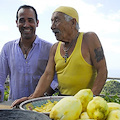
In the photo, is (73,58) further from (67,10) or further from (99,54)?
(67,10)

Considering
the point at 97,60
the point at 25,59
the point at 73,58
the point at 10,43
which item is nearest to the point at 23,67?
the point at 25,59

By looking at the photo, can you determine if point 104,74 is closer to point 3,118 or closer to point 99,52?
point 99,52

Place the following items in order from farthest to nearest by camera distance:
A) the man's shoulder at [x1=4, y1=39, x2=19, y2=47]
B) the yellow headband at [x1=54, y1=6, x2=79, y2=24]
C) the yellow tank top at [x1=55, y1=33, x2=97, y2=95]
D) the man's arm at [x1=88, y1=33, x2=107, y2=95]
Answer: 1. the man's shoulder at [x1=4, y1=39, x2=19, y2=47]
2. the yellow headband at [x1=54, y1=6, x2=79, y2=24]
3. the yellow tank top at [x1=55, y1=33, x2=97, y2=95]
4. the man's arm at [x1=88, y1=33, x2=107, y2=95]

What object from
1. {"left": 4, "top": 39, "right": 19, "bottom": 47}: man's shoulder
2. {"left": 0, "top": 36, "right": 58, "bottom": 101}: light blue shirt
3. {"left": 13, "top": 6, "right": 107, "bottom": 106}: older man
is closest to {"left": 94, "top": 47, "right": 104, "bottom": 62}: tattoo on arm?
{"left": 13, "top": 6, "right": 107, "bottom": 106}: older man

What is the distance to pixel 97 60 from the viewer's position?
2.09 meters

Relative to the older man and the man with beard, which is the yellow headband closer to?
the older man

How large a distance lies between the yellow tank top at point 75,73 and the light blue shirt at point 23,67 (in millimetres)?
793

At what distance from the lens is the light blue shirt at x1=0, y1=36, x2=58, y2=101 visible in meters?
2.91

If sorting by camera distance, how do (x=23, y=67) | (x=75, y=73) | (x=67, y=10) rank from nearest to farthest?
(x=75, y=73) < (x=67, y=10) < (x=23, y=67)

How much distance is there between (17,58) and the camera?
296 centimetres

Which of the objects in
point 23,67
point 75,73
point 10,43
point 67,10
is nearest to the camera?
point 75,73

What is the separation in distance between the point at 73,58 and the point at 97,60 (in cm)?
28

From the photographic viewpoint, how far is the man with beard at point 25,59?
290 cm

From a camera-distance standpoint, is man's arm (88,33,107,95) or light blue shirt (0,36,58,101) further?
light blue shirt (0,36,58,101)
